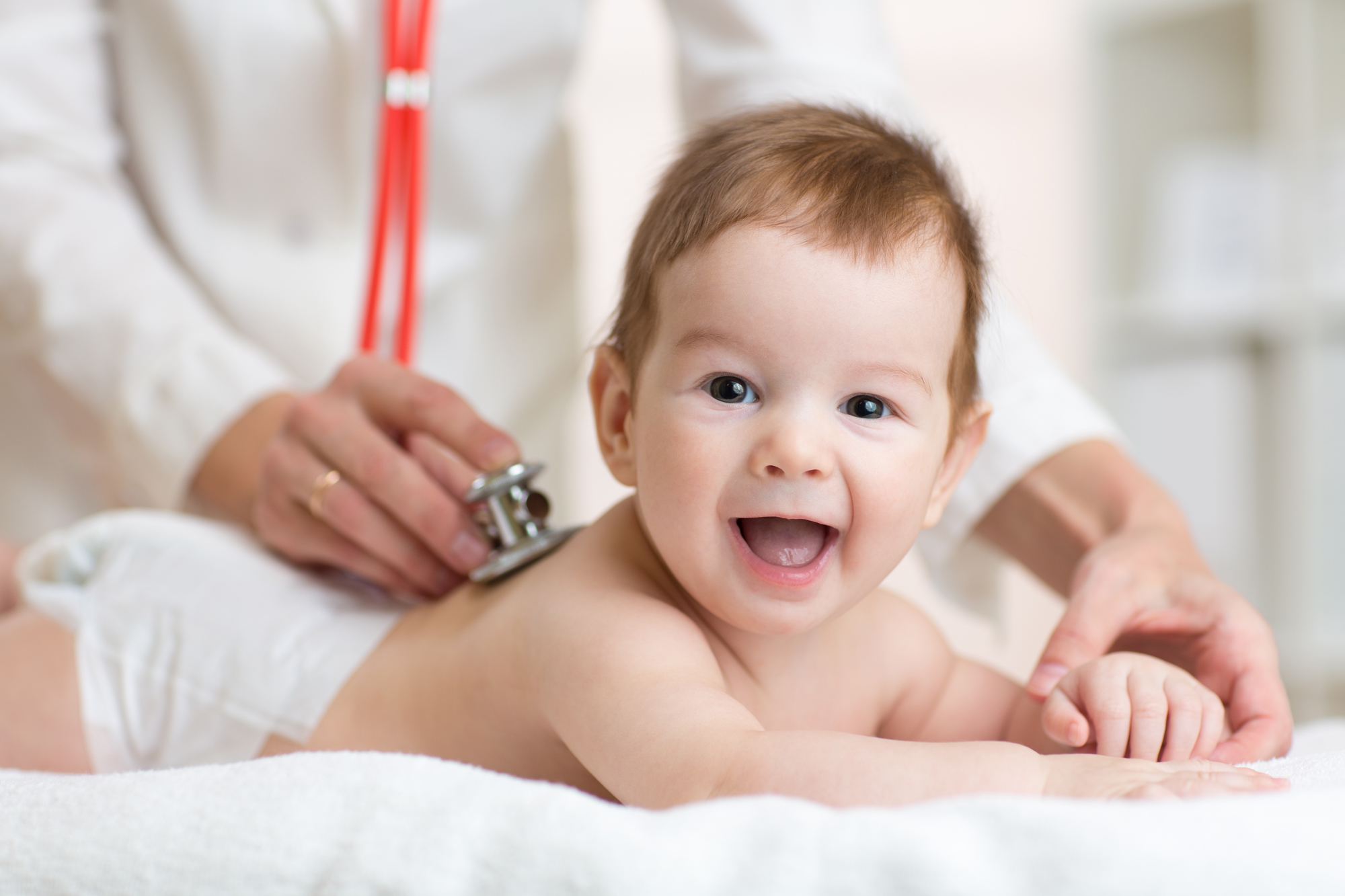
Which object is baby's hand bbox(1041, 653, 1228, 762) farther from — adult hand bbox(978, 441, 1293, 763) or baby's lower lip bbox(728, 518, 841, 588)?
baby's lower lip bbox(728, 518, 841, 588)

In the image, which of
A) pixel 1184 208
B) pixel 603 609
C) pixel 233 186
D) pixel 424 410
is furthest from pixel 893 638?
pixel 1184 208

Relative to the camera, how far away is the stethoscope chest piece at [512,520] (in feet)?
1.88

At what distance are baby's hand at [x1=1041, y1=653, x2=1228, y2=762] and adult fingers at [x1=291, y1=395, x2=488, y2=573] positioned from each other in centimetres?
31

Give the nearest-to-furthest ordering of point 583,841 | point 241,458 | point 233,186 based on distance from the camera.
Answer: point 583,841 → point 241,458 → point 233,186

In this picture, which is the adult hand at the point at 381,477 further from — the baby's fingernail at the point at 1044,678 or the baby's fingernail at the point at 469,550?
the baby's fingernail at the point at 1044,678

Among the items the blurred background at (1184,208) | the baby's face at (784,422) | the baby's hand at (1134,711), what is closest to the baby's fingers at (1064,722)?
the baby's hand at (1134,711)

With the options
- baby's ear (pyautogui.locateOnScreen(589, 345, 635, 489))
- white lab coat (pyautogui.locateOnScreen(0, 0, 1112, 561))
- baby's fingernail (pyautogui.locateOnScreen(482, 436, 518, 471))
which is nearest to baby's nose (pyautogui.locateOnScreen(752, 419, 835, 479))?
baby's ear (pyautogui.locateOnScreen(589, 345, 635, 489))

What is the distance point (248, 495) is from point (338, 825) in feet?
1.58

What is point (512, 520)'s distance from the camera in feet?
1.94

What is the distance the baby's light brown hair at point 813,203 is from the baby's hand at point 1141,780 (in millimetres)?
197

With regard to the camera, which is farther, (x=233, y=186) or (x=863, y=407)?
(x=233, y=186)

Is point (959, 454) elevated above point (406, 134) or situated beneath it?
situated beneath

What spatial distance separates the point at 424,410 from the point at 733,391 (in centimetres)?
24

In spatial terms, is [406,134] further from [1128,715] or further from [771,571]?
[1128,715]
